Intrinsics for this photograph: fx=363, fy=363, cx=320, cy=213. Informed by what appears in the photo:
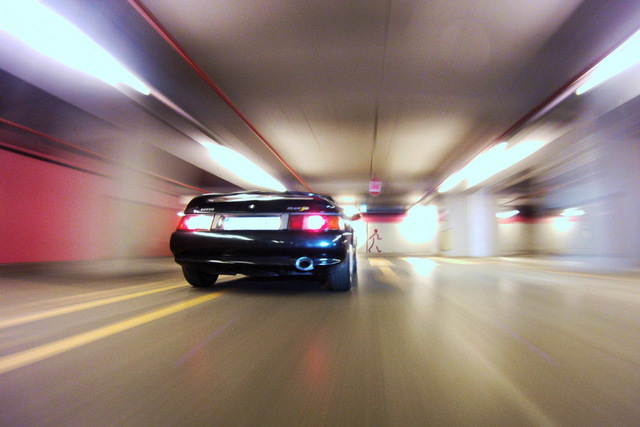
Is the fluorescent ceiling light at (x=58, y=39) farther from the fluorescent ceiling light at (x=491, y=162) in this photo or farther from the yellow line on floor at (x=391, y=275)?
the fluorescent ceiling light at (x=491, y=162)

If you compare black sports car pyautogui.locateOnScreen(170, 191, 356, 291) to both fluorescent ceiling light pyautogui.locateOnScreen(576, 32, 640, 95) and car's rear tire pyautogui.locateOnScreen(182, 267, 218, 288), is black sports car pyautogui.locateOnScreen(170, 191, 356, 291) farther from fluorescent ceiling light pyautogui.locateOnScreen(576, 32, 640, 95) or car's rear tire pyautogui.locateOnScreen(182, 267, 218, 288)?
fluorescent ceiling light pyautogui.locateOnScreen(576, 32, 640, 95)

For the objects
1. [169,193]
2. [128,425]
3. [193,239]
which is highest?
[169,193]

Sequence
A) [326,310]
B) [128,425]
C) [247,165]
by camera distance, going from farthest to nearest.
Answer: [247,165]
[326,310]
[128,425]

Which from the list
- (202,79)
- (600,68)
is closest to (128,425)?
(202,79)

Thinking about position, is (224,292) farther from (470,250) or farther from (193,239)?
(470,250)

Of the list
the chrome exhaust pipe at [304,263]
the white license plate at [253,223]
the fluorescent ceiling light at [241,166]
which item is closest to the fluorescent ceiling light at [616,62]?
the chrome exhaust pipe at [304,263]

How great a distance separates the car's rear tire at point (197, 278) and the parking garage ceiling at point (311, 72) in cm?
332

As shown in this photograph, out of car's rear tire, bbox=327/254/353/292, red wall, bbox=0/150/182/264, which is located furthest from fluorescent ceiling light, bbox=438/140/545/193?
red wall, bbox=0/150/182/264

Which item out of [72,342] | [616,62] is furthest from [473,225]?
[72,342]

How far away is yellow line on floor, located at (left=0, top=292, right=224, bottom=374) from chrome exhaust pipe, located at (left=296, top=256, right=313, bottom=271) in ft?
4.04

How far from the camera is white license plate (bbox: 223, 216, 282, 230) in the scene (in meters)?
4.11

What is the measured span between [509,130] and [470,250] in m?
10.2

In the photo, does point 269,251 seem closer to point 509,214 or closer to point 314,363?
point 314,363

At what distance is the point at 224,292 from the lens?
447 cm
